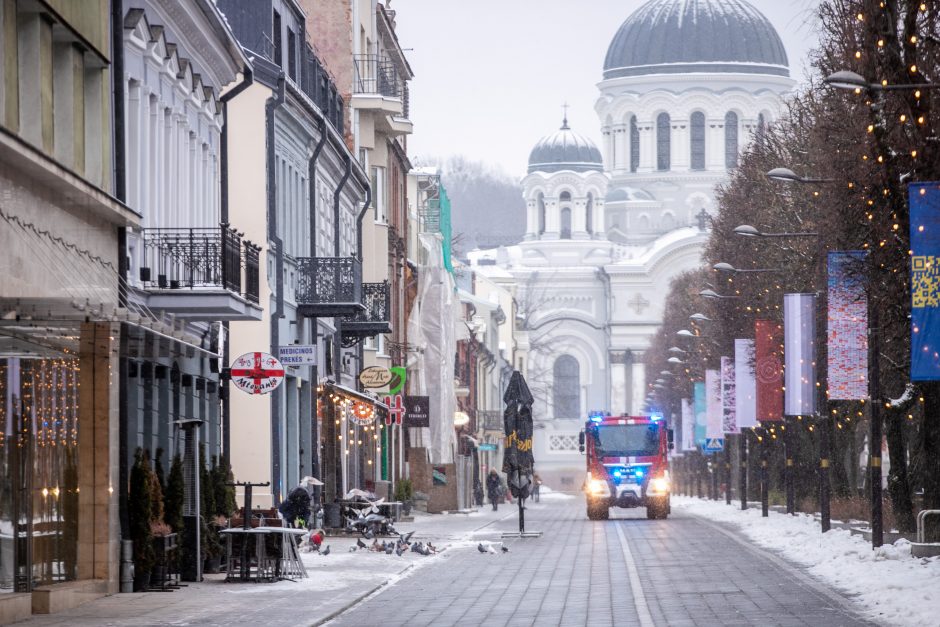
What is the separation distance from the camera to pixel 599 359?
14938 centimetres

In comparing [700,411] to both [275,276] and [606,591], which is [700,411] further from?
[606,591]

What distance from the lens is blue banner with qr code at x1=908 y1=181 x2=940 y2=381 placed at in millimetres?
20156

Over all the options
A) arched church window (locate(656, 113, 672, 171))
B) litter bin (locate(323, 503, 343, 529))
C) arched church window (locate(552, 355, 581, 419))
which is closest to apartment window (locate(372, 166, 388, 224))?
litter bin (locate(323, 503, 343, 529))

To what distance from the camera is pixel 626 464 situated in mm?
50781

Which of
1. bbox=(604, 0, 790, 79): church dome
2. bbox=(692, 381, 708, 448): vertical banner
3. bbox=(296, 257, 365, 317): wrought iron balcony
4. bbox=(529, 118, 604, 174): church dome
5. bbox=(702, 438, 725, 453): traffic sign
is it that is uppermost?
bbox=(604, 0, 790, 79): church dome

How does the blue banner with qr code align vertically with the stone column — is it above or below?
above

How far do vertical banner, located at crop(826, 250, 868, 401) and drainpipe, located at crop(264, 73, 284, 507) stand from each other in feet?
30.7

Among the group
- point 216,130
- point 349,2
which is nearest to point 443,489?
point 349,2

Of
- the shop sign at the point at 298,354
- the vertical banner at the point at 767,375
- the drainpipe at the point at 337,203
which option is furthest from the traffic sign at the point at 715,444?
the shop sign at the point at 298,354

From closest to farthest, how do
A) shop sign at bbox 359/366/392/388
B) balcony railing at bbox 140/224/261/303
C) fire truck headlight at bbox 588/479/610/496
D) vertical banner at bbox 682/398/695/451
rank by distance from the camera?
1. balcony railing at bbox 140/224/261/303
2. shop sign at bbox 359/366/392/388
3. fire truck headlight at bbox 588/479/610/496
4. vertical banner at bbox 682/398/695/451

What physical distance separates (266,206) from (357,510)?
19.1 feet

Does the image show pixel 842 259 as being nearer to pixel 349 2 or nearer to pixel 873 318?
pixel 873 318

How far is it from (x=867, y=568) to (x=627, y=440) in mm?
28600

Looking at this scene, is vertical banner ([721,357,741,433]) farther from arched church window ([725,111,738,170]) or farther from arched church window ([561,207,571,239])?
arched church window ([561,207,571,239])
